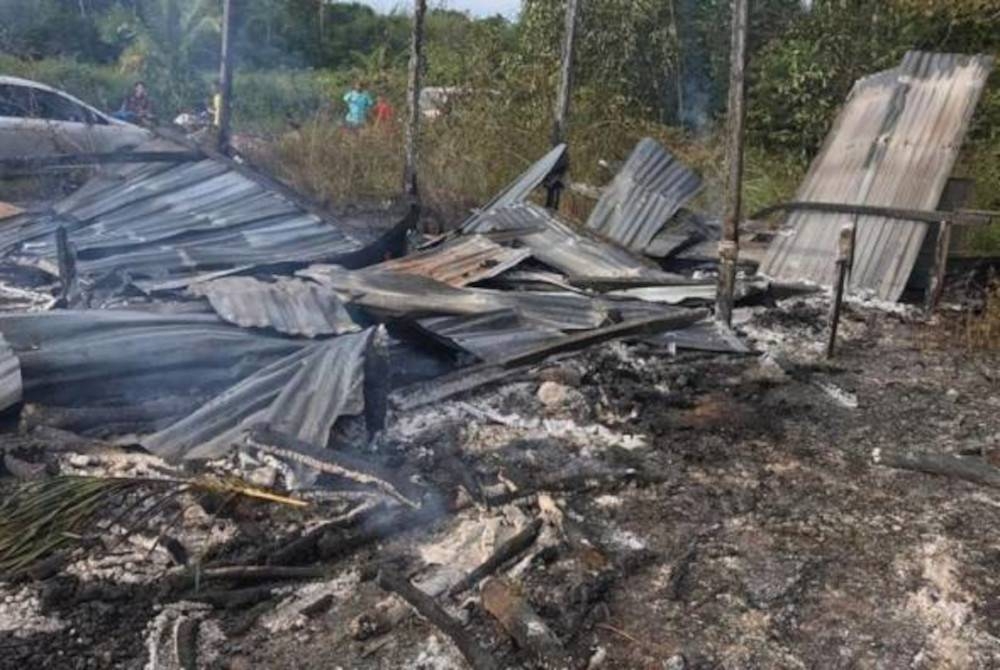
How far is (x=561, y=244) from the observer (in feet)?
25.6

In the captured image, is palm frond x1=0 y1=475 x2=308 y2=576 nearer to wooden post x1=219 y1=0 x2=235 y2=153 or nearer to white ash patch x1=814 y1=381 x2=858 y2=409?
white ash patch x1=814 y1=381 x2=858 y2=409

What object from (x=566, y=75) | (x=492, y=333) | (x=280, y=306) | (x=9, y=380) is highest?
(x=566, y=75)

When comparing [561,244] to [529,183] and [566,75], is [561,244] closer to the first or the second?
[529,183]

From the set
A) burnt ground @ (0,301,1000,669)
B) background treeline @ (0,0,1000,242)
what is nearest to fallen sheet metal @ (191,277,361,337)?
burnt ground @ (0,301,1000,669)

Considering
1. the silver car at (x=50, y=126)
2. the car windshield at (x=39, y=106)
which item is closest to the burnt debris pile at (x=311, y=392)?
the silver car at (x=50, y=126)

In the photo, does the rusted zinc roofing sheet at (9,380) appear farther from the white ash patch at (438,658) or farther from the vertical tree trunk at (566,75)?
the vertical tree trunk at (566,75)

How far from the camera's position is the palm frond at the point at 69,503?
3.38 m

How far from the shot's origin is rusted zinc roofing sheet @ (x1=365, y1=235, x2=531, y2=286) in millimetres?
6855

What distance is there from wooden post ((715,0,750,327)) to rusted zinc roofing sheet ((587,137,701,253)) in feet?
6.22

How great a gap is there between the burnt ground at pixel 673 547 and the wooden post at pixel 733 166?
0.79 metres

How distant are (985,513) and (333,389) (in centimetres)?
307

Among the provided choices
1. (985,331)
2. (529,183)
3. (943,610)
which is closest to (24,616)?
(943,610)

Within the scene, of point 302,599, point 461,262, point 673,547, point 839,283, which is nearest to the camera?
point 302,599

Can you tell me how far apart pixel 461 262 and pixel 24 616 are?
14.9 feet
